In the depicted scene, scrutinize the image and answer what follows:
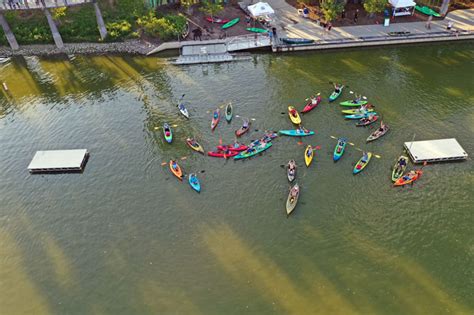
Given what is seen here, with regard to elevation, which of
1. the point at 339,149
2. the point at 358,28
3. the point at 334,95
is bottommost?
the point at 339,149

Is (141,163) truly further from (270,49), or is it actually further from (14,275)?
(270,49)

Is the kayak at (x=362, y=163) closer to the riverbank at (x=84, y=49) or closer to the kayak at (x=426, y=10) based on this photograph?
the kayak at (x=426, y=10)

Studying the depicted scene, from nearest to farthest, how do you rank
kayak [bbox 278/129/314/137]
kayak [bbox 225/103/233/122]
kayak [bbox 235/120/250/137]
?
kayak [bbox 278/129/314/137]
kayak [bbox 235/120/250/137]
kayak [bbox 225/103/233/122]

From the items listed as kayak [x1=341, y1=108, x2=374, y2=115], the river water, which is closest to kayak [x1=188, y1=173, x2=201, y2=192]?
the river water

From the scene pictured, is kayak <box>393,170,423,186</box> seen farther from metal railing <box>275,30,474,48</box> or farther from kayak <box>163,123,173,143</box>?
metal railing <box>275,30,474,48</box>

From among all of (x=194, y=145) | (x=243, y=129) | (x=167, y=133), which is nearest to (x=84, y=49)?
(x=167, y=133)

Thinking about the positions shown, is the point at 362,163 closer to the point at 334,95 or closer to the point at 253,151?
the point at 253,151
